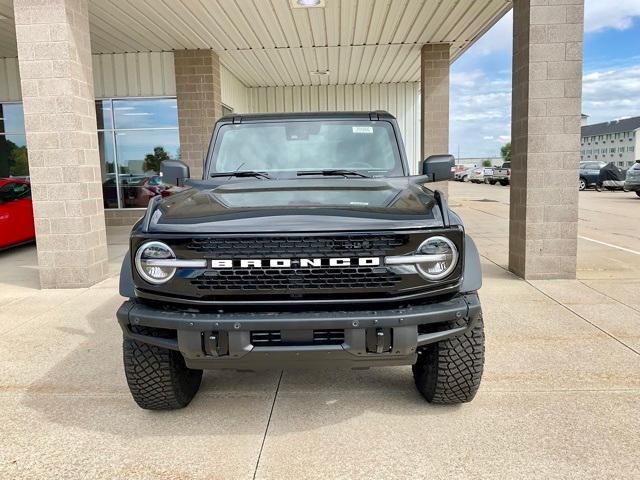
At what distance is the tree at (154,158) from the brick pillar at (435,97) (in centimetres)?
682

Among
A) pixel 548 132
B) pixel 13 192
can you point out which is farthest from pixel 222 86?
pixel 548 132

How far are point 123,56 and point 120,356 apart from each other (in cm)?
1119

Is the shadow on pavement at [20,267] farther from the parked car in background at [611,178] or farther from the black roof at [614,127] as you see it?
the black roof at [614,127]

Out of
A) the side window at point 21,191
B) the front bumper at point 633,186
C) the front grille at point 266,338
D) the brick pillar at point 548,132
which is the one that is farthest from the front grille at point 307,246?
the front bumper at point 633,186

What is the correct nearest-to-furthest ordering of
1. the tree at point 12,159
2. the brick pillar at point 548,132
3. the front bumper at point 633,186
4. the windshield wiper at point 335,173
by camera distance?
the windshield wiper at point 335,173
the brick pillar at point 548,132
the tree at point 12,159
the front bumper at point 633,186

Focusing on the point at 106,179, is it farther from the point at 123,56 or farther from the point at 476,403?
the point at 476,403

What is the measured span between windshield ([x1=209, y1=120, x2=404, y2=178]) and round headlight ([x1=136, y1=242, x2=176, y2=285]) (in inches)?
53.7

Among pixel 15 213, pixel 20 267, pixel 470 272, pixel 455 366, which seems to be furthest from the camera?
pixel 15 213

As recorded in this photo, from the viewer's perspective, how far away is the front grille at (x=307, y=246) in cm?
270

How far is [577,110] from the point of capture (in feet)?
22.1

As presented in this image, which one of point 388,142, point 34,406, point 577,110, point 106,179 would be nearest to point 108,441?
point 34,406

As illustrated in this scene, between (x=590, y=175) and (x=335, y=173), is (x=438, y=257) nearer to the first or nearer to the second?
(x=335, y=173)

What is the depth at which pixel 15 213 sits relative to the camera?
32.9ft

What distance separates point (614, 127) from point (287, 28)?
10470cm
